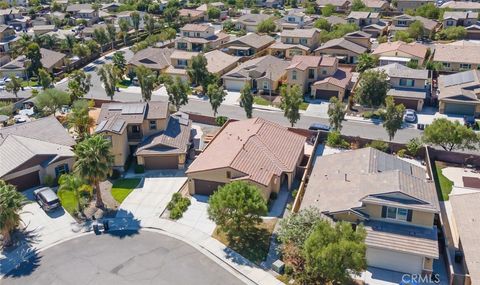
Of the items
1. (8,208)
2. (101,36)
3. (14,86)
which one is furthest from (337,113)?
(101,36)

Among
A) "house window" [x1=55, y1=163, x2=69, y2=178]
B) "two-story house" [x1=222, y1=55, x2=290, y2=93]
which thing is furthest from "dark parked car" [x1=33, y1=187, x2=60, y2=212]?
"two-story house" [x1=222, y1=55, x2=290, y2=93]

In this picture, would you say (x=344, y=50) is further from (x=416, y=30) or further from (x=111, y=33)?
(x=111, y=33)

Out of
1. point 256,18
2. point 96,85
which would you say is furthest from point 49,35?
point 256,18

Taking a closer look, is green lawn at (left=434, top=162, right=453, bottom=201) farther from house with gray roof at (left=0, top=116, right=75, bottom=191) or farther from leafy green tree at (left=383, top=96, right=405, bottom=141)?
house with gray roof at (left=0, top=116, right=75, bottom=191)

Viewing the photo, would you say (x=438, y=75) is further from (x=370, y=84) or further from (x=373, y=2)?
(x=373, y=2)

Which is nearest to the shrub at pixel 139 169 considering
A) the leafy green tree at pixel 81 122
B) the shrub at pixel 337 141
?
the leafy green tree at pixel 81 122

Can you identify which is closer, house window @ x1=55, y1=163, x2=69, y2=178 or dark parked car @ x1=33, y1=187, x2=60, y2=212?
dark parked car @ x1=33, y1=187, x2=60, y2=212
